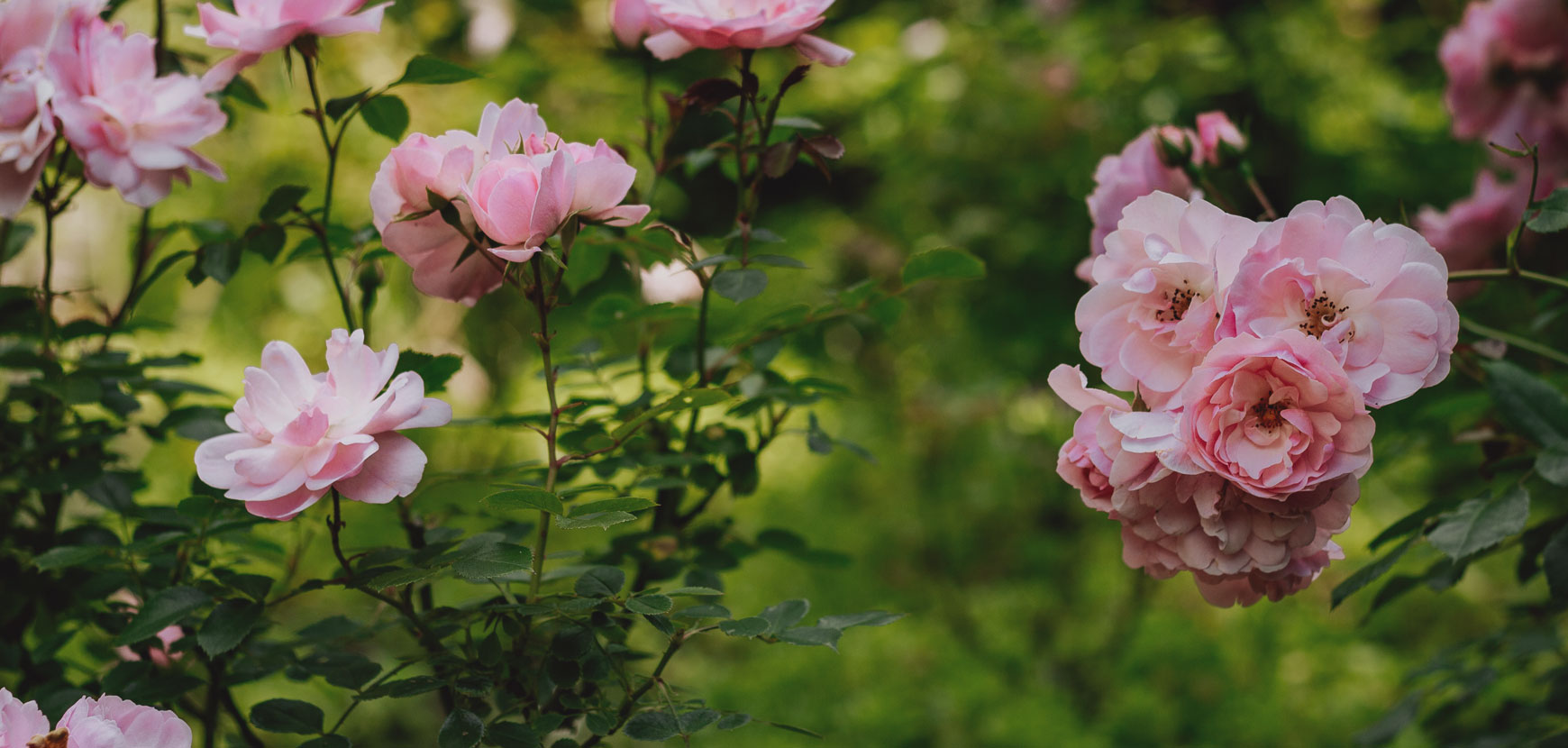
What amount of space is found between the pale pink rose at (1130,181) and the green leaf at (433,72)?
1.21 ft

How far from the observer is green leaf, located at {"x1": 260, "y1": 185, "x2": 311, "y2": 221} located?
614 mm

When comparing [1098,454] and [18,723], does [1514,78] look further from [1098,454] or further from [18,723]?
[18,723]

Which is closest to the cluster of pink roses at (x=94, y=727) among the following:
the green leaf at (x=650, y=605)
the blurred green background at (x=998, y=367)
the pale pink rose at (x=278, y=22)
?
the green leaf at (x=650, y=605)

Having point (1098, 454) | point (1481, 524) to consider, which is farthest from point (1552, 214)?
point (1098, 454)

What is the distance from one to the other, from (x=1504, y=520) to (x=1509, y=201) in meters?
0.44

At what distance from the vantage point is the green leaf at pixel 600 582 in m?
0.52

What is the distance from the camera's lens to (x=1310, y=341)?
0.44 m

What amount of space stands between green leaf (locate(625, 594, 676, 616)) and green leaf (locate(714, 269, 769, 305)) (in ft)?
0.54

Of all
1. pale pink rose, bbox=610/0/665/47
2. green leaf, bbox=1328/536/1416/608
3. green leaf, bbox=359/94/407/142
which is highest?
pale pink rose, bbox=610/0/665/47

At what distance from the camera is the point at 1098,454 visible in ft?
1.59

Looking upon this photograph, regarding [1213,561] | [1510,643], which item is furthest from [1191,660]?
[1213,561]

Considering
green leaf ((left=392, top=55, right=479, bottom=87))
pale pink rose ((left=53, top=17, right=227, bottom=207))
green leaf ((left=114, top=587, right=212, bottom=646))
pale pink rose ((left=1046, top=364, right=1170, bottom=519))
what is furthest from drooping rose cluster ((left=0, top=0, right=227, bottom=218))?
pale pink rose ((left=1046, top=364, right=1170, bottom=519))

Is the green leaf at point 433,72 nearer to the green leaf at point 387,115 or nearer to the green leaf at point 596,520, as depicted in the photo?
the green leaf at point 387,115

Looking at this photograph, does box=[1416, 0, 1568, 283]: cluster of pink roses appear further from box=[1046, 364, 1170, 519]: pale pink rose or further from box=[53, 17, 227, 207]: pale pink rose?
box=[53, 17, 227, 207]: pale pink rose
